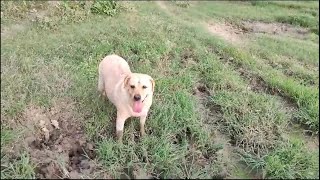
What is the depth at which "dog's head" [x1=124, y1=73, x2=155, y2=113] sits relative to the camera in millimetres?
4672

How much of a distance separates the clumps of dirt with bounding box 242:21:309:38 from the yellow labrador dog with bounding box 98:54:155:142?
14.1 ft

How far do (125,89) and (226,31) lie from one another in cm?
451

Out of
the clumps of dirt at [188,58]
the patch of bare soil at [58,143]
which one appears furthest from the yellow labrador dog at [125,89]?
the clumps of dirt at [188,58]

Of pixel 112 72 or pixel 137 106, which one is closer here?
pixel 137 106

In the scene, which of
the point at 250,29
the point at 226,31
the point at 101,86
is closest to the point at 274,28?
the point at 250,29

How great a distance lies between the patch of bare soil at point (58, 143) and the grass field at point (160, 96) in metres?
0.01

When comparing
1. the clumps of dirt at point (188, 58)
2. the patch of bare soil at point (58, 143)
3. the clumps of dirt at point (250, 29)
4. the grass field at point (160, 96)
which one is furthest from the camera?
the clumps of dirt at point (250, 29)

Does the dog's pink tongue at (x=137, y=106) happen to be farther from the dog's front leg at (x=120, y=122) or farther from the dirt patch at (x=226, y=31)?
the dirt patch at (x=226, y=31)

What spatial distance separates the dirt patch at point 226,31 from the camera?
8.53 meters

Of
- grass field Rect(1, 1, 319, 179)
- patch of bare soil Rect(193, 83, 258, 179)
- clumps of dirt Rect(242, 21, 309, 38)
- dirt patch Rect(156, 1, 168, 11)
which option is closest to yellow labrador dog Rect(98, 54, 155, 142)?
grass field Rect(1, 1, 319, 179)

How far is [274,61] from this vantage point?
24.6 ft

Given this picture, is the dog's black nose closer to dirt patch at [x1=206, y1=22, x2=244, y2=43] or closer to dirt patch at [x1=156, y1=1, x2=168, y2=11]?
dirt patch at [x1=206, y1=22, x2=244, y2=43]

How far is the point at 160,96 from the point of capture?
19.6 feet

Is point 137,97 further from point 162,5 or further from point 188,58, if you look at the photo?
point 162,5
